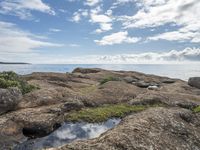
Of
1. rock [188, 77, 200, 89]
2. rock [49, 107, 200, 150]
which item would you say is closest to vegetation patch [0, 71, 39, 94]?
rock [49, 107, 200, 150]

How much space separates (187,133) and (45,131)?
36.2 ft

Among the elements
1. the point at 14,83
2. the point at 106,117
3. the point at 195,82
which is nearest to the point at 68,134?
the point at 106,117

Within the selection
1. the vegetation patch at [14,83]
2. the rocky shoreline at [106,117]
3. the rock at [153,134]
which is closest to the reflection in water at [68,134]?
the rocky shoreline at [106,117]

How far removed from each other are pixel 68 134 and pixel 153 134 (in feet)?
27.2

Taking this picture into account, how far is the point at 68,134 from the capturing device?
22750mm

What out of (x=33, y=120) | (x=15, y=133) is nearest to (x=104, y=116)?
(x=33, y=120)

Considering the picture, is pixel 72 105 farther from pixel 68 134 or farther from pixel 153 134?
pixel 153 134

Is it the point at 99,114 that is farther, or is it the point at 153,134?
the point at 99,114

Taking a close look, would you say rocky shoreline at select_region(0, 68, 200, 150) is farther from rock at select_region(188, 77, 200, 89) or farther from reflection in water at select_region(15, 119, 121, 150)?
rock at select_region(188, 77, 200, 89)

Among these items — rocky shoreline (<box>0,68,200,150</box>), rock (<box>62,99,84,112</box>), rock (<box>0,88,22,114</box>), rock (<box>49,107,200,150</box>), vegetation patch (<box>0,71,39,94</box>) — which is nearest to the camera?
rock (<box>49,107,200,150</box>)

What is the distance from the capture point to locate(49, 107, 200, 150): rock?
14555 mm

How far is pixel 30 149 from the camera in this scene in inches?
774

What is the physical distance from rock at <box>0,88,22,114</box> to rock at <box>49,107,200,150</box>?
1323cm

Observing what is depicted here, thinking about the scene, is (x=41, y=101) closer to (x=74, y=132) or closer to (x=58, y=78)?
(x=74, y=132)
